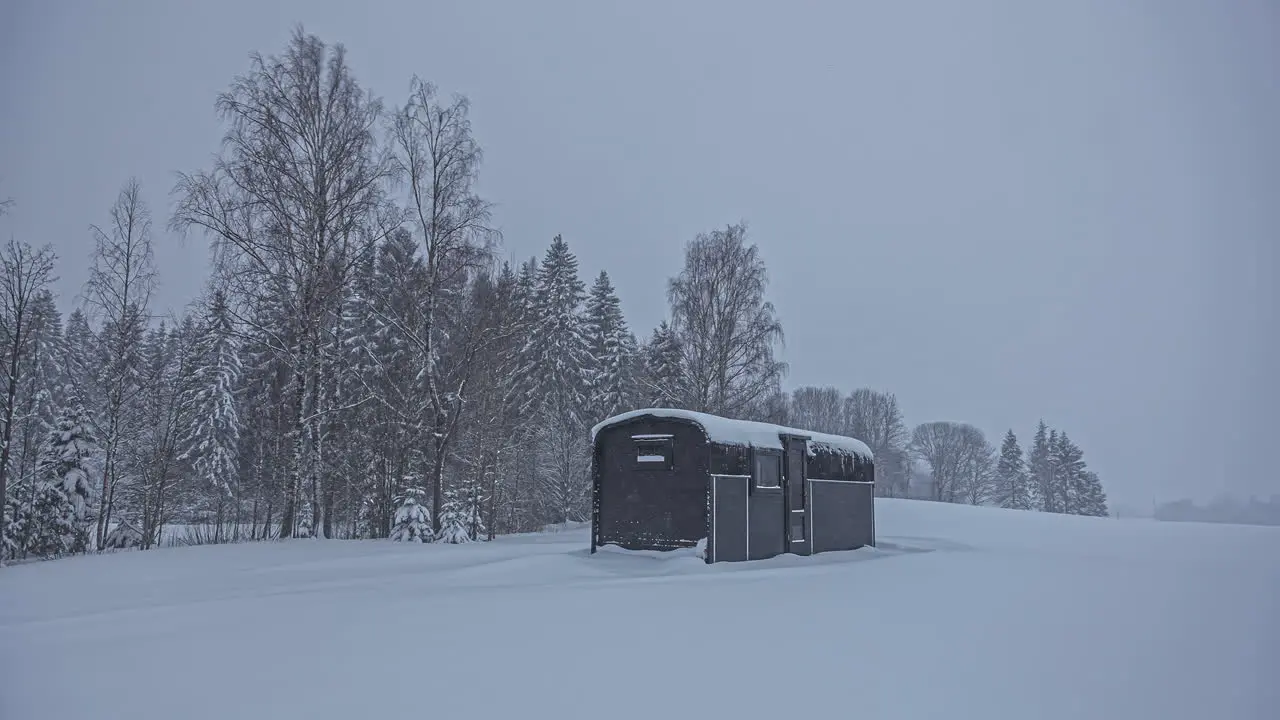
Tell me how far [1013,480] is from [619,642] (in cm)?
6336

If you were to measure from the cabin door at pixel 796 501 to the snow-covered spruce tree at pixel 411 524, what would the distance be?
784cm

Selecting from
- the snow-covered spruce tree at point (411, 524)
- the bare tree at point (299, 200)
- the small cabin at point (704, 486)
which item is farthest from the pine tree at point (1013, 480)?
the bare tree at point (299, 200)

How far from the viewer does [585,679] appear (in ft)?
16.0

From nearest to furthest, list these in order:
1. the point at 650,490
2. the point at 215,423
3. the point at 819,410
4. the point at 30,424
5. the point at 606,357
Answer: the point at 650,490 < the point at 30,424 < the point at 215,423 < the point at 606,357 < the point at 819,410

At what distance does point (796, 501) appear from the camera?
46.6 feet

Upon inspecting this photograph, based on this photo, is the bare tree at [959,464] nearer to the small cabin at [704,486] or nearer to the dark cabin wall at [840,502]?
the dark cabin wall at [840,502]

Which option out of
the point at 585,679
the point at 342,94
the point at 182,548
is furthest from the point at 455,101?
the point at 585,679

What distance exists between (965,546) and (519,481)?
61.7 ft

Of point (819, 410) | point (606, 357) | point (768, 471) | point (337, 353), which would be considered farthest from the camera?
point (819, 410)

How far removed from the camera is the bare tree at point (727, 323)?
25188 mm

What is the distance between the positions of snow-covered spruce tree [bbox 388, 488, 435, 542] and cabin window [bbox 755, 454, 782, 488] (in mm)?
7446

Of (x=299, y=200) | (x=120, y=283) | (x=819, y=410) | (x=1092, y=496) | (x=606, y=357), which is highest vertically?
(x=299, y=200)

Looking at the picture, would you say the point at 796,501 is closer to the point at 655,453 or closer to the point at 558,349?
the point at 655,453

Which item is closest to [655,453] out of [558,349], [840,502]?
[840,502]
